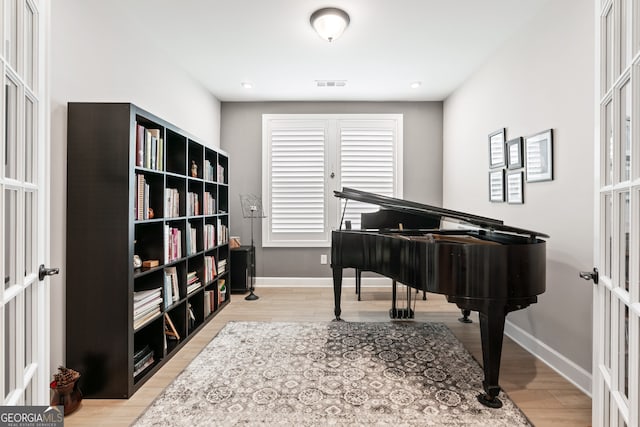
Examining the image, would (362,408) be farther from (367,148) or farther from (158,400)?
(367,148)

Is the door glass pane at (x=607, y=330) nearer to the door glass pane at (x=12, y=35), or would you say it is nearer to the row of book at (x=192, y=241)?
the door glass pane at (x=12, y=35)

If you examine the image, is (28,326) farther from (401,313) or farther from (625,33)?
(401,313)

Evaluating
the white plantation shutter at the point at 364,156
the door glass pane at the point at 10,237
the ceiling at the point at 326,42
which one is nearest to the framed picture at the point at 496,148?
the ceiling at the point at 326,42

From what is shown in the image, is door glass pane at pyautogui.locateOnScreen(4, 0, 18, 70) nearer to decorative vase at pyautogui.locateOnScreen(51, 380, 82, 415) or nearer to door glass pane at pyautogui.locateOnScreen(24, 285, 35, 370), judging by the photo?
door glass pane at pyautogui.locateOnScreen(24, 285, 35, 370)

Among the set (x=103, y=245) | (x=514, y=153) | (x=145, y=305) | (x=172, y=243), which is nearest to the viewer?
(x=103, y=245)

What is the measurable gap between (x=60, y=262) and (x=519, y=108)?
141 inches

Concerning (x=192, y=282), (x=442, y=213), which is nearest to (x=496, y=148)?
(x=442, y=213)

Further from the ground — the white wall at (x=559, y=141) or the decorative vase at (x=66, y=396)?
A: the white wall at (x=559, y=141)

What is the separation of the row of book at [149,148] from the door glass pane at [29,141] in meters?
0.93

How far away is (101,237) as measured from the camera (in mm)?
1934

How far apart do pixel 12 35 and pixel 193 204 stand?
2.06 m

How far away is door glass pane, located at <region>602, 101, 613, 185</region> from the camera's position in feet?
4.20

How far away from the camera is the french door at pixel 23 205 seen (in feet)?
3.34

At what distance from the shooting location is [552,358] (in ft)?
7.68
